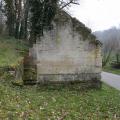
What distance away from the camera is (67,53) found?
20.1 meters

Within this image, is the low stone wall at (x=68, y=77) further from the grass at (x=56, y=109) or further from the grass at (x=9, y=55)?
the grass at (x=56, y=109)

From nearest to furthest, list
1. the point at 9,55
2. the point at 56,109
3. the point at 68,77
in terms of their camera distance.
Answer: the point at 56,109 → the point at 68,77 → the point at 9,55

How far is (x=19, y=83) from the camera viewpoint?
1728cm

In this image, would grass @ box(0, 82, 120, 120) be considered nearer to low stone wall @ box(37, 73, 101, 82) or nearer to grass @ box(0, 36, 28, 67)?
low stone wall @ box(37, 73, 101, 82)

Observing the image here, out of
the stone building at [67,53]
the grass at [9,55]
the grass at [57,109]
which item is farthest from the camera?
the grass at [9,55]

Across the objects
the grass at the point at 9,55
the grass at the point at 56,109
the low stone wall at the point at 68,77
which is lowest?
the grass at the point at 56,109

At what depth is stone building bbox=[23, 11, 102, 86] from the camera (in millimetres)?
19812

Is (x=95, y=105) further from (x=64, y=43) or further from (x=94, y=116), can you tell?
(x=64, y=43)

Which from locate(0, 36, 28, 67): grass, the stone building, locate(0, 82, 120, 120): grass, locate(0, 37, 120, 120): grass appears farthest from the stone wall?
locate(0, 82, 120, 120): grass

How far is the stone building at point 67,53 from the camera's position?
19.8m

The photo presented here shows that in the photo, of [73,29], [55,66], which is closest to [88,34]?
[73,29]

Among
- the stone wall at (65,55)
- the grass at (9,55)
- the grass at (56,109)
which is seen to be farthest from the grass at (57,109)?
the grass at (9,55)

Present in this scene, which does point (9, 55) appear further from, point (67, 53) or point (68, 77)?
point (68, 77)

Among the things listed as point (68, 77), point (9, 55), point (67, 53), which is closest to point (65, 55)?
point (67, 53)
